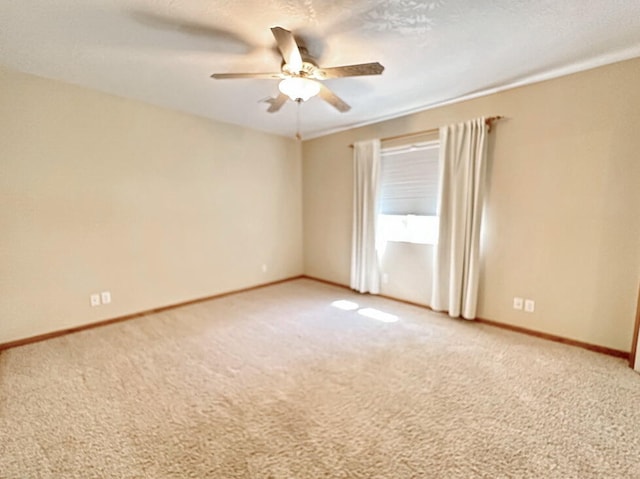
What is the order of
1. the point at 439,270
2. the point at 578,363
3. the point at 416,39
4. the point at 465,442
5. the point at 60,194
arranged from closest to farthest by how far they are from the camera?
the point at 465,442 < the point at 416,39 < the point at 578,363 < the point at 60,194 < the point at 439,270

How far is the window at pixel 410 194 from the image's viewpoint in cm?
353

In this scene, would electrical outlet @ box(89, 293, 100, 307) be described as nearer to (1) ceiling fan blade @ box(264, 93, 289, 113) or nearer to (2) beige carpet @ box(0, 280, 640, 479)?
(2) beige carpet @ box(0, 280, 640, 479)

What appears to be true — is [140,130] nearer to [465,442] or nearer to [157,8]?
[157,8]

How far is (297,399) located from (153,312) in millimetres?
2426

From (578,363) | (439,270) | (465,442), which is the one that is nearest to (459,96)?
(439,270)

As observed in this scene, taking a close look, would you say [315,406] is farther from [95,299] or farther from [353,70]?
[95,299]

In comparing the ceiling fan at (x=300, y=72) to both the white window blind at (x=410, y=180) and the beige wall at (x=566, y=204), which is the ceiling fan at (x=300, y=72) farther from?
the beige wall at (x=566, y=204)

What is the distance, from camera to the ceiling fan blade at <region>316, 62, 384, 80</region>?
184cm

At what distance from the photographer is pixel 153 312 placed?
3.47 m

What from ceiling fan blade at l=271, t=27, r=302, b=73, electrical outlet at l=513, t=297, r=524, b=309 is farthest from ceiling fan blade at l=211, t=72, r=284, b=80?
electrical outlet at l=513, t=297, r=524, b=309

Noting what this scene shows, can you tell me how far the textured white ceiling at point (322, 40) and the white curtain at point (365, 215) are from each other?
3.46 ft

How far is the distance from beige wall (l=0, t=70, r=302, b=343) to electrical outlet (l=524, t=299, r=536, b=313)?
11.4 ft

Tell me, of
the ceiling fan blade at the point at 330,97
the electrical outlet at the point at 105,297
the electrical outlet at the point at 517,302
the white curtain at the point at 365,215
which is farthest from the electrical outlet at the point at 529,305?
the electrical outlet at the point at 105,297

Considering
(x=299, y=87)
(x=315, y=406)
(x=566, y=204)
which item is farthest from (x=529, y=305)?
(x=299, y=87)
